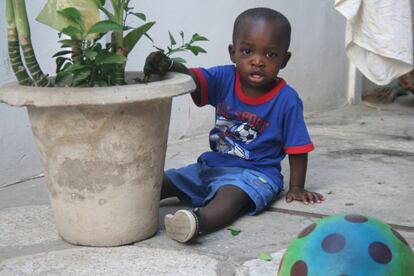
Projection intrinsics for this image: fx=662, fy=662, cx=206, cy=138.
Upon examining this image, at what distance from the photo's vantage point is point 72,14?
6.57ft

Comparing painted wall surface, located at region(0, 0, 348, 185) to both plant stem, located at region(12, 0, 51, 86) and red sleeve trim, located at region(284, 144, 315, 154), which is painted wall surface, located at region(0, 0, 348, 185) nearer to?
plant stem, located at region(12, 0, 51, 86)

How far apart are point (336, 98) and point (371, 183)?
270 centimetres

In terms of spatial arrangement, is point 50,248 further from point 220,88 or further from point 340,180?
point 340,180

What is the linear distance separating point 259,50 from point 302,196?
24.6 inches

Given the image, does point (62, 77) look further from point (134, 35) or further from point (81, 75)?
point (134, 35)

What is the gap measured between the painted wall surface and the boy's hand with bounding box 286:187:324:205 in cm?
123

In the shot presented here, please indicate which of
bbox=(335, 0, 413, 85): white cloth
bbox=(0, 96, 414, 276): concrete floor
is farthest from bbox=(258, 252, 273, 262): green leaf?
bbox=(335, 0, 413, 85): white cloth

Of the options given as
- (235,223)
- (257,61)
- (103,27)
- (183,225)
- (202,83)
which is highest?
(103,27)

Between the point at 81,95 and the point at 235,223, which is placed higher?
the point at 81,95

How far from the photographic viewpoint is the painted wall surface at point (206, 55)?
9.93 ft

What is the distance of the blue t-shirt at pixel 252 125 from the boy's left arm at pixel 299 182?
0.17 ft

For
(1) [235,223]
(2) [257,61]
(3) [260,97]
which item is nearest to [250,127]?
(3) [260,97]

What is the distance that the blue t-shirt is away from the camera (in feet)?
8.67

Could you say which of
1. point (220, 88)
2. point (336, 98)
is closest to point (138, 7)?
point (220, 88)
